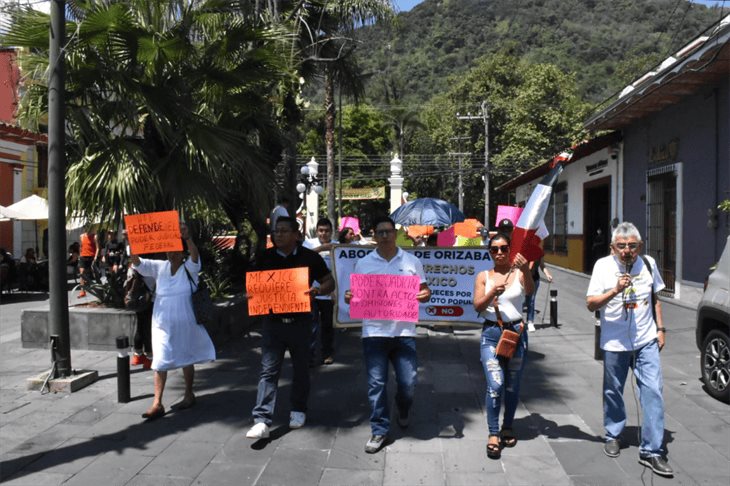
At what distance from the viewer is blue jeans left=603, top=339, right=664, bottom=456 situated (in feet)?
13.8

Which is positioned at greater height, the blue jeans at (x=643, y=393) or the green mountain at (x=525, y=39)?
the green mountain at (x=525, y=39)

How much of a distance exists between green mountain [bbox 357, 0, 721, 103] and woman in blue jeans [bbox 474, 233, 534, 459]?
51793 mm

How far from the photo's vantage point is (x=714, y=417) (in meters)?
5.40

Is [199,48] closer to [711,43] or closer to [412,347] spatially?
[412,347]

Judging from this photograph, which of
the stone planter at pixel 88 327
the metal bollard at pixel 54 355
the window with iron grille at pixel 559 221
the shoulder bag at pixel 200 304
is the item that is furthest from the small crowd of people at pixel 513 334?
the window with iron grille at pixel 559 221

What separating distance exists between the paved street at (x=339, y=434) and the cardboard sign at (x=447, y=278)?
606 mm

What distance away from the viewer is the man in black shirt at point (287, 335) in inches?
191

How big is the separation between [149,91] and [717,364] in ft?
22.9

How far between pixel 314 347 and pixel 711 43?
7.97 m

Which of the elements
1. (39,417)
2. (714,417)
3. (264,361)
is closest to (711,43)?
(714,417)

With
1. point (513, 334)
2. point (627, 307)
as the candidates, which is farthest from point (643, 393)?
point (513, 334)

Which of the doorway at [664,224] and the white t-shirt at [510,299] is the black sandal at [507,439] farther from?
the doorway at [664,224]

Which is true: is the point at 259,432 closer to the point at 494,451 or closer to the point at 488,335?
the point at 494,451

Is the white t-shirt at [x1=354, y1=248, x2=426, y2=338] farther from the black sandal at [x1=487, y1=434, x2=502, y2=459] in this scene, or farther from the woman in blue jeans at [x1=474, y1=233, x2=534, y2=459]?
the black sandal at [x1=487, y1=434, x2=502, y2=459]
